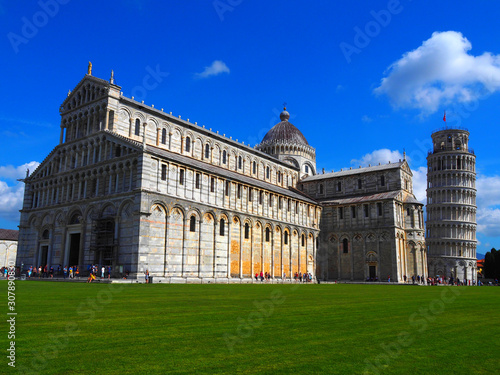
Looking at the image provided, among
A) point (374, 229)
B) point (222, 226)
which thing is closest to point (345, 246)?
point (374, 229)

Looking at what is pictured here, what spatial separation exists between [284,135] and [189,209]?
128 feet

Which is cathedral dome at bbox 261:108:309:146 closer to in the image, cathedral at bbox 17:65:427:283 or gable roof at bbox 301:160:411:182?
gable roof at bbox 301:160:411:182

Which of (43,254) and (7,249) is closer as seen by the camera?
(43,254)

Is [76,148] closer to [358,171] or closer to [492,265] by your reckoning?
[358,171]

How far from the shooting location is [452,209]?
83.2 meters

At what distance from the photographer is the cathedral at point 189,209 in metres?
37.6

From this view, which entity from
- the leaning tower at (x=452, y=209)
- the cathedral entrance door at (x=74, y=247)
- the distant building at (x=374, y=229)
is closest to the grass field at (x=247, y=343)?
the cathedral entrance door at (x=74, y=247)

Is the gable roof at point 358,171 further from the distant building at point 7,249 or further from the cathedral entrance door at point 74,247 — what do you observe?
the distant building at point 7,249

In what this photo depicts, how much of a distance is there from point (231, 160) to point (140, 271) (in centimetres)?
2501

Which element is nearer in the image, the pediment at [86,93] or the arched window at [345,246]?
the pediment at [86,93]

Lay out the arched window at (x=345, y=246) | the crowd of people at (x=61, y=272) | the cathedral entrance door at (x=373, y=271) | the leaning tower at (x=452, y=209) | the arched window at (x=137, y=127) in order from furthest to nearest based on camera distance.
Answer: the leaning tower at (x=452, y=209), the arched window at (x=345, y=246), the cathedral entrance door at (x=373, y=271), the arched window at (x=137, y=127), the crowd of people at (x=61, y=272)

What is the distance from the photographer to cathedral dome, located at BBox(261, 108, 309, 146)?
74.4 metres

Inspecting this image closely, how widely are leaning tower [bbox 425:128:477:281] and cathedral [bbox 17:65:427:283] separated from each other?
84.6 ft

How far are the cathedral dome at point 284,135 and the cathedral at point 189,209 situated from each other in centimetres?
953
